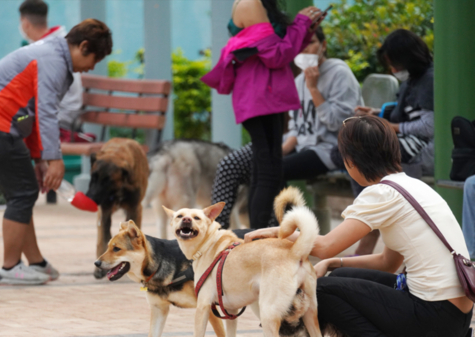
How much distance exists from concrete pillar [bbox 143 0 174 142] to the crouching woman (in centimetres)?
860

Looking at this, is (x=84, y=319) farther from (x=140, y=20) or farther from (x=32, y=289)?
(x=140, y=20)

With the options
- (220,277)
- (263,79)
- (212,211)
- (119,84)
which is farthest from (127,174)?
(119,84)

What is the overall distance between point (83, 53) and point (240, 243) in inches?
103

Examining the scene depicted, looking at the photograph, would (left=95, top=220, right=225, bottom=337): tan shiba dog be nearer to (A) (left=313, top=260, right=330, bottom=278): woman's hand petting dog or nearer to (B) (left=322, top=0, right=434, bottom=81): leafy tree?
(A) (left=313, top=260, right=330, bottom=278): woman's hand petting dog

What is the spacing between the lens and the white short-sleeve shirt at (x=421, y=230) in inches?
113

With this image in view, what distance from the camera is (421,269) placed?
9.57ft

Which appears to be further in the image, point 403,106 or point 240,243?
point 403,106

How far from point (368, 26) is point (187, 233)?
26.6 feet

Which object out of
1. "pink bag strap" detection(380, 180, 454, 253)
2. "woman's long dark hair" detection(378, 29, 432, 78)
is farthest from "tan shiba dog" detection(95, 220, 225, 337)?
"woman's long dark hair" detection(378, 29, 432, 78)

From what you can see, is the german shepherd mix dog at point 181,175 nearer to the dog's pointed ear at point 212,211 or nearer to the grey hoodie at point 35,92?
the grey hoodie at point 35,92

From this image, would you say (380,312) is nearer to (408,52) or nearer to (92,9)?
(408,52)

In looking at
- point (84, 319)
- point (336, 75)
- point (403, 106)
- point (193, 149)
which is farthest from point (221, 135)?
point (84, 319)

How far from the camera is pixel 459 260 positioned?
111 inches

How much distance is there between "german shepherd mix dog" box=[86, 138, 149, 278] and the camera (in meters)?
5.71
